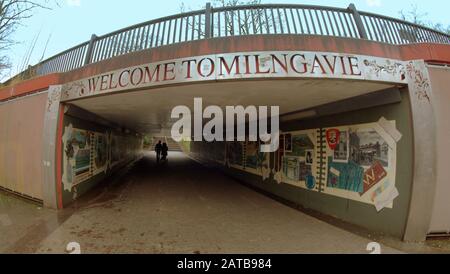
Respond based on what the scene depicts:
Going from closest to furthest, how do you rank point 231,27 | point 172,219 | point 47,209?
point 231,27
point 172,219
point 47,209

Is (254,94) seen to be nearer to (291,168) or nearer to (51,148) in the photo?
(291,168)

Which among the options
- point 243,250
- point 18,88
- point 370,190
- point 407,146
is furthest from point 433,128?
point 18,88

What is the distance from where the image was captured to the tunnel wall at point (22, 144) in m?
7.18

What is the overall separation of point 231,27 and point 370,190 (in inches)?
178

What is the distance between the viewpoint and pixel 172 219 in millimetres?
6012

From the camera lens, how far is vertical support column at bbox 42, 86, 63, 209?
6.64m

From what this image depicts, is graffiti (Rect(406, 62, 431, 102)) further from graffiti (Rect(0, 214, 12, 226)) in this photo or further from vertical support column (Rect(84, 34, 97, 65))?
graffiti (Rect(0, 214, 12, 226))

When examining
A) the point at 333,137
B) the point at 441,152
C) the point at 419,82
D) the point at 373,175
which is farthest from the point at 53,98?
the point at 441,152

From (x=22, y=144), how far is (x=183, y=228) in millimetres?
6098

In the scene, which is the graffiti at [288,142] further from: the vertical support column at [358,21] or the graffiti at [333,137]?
the vertical support column at [358,21]

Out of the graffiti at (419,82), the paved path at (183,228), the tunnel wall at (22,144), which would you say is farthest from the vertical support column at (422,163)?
the tunnel wall at (22,144)

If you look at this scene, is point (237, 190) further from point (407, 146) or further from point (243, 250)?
point (407, 146)

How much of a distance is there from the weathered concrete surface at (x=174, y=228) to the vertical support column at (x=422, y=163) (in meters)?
0.80

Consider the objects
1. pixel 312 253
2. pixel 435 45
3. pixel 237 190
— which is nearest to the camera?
pixel 312 253
